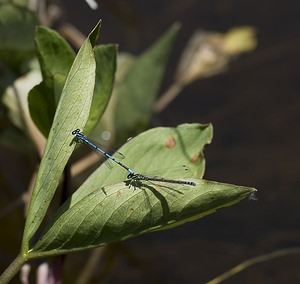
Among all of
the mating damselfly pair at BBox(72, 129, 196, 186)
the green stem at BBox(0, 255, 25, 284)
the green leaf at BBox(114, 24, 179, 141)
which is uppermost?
the green leaf at BBox(114, 24, 179, 141)

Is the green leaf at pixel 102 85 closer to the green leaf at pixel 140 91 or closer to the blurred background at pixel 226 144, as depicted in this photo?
the green leaf at pixel 140 91

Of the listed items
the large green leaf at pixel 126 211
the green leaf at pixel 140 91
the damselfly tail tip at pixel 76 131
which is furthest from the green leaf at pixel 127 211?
the green leaf at pixel 140 91

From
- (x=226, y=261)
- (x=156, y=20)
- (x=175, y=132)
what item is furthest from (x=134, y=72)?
(x=156, y=20)

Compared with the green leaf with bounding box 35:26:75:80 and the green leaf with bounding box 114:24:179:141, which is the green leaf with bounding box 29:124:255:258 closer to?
the green leaf with bounding box 35:26:75:80

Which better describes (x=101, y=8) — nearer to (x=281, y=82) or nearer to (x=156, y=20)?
(x=156, y=20)

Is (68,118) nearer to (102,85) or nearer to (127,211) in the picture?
(127,211)

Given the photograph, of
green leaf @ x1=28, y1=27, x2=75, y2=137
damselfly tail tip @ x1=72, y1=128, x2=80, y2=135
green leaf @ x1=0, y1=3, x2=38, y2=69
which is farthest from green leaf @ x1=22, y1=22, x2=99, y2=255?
green leaf @ x1=0, y1=3, x2=38, y2=69
